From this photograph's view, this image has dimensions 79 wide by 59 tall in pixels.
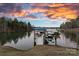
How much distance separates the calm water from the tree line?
52 mm

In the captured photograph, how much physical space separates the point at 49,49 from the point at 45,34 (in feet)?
0.54

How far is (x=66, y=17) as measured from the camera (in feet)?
6.36

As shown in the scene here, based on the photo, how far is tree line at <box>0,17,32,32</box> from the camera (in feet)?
6.36

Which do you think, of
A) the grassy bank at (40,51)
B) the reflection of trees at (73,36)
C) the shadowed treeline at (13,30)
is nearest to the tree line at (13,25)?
the shadowed treeline at (13,30)

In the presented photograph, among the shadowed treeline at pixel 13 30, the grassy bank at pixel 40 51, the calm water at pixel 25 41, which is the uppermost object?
the shadowed treeline at pixel 13 30

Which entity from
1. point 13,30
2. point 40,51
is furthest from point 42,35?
point 13,30

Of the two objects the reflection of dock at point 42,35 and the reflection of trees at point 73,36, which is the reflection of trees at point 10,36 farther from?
the reflection of trees at point 73,36

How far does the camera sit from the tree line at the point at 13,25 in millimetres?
1938

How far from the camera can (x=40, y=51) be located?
1938mm

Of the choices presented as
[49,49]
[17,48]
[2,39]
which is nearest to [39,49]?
[49,49]

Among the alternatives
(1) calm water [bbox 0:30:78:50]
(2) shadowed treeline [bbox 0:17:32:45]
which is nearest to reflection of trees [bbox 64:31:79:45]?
(1) calm water [bbox 0:30:78:50]

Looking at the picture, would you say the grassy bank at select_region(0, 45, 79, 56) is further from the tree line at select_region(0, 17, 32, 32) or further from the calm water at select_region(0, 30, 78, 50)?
the tree line at select_region(0, 17, 32, 32)

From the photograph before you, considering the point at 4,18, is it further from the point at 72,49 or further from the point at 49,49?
the point at 72,49

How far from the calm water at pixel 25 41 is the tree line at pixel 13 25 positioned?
5 centimetres
